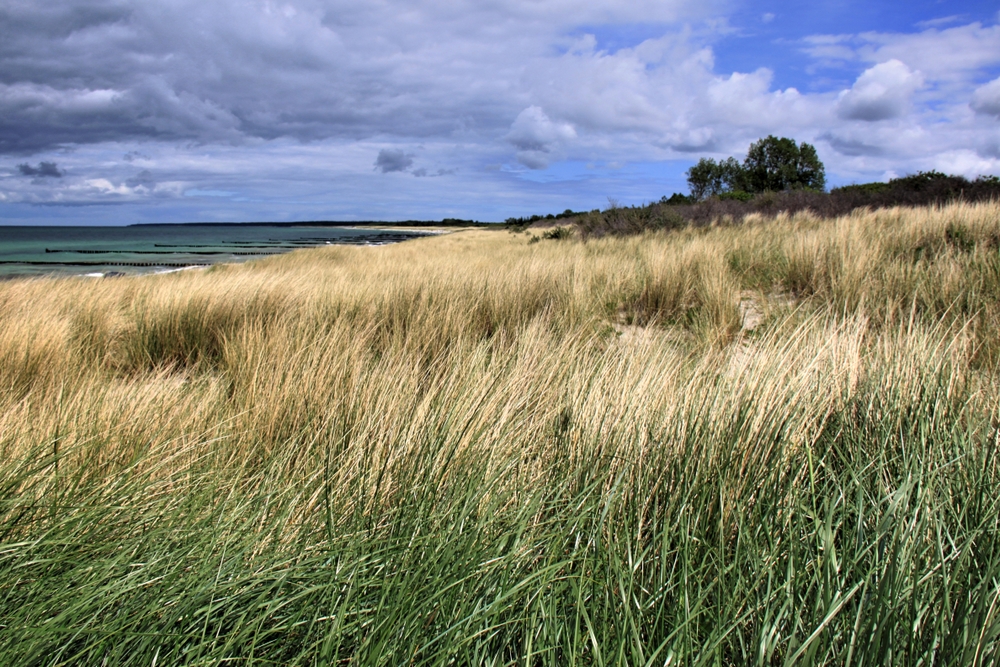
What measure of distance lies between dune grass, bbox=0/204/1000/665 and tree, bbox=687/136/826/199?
151ft

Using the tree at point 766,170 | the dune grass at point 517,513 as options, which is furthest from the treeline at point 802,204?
the tree at point 766,170

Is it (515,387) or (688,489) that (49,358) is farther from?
(688,489)

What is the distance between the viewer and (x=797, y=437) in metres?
1.58

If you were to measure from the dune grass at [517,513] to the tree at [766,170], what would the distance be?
46.0m

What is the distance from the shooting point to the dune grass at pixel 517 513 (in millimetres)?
930

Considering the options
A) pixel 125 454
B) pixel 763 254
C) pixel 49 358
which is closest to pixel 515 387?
pixel 125 454

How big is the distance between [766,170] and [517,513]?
171 ft

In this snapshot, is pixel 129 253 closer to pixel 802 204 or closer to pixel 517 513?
pixel 802 204

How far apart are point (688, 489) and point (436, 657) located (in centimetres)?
72

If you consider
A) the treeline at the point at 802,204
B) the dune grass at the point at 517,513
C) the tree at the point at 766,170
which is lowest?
the dune grass at the point at 517,513

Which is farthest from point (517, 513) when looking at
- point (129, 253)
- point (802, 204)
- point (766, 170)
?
point (766, 170)

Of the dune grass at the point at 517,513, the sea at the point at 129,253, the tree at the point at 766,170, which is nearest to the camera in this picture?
the dune grass at the point at 517,513

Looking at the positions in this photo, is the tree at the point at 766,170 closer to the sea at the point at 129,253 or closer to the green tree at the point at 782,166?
the green tree at the point at 782,166

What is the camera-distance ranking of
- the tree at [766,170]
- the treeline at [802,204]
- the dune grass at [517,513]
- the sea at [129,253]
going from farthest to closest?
the tree at [766,170] < the sea at [129,253] < the treeline at [802,204] < the dune grass at [517,513]
